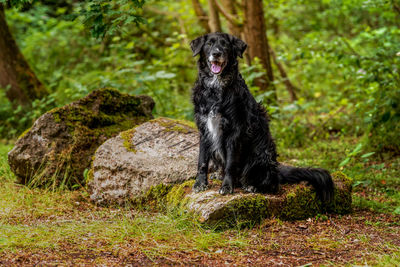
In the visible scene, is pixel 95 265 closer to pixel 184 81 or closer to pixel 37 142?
pixel 37 142

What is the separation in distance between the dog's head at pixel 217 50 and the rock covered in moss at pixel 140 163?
1.31 metres

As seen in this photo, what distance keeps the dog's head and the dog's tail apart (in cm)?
140

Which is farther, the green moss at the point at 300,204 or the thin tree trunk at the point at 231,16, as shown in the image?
the thin tree trunk at the point at 231,16

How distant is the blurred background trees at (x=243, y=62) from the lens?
650 cm

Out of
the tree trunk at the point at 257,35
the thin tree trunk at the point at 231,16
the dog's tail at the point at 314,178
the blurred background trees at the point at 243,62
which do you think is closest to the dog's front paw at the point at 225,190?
the dog's tail at the point at 314,178

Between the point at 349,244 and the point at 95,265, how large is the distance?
2.18m

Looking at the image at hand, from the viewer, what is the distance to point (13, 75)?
8.81 meters

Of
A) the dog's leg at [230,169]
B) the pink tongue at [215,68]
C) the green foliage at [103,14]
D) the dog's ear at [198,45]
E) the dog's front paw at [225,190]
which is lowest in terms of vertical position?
the dog's front paw at [225,190]

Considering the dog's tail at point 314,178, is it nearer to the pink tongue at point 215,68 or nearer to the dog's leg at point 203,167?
the dog's leg at point 203,167

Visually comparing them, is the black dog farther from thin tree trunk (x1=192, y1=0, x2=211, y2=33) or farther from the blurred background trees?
thin tree trunk (x1=192, y1=0, x2=211, y2=33)

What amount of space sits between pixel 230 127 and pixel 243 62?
16.2 feet

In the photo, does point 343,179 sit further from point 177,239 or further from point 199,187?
point 177,239

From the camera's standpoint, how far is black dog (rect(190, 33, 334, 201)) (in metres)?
4.03

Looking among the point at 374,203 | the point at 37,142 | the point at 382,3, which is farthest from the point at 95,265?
the point at 382,3
